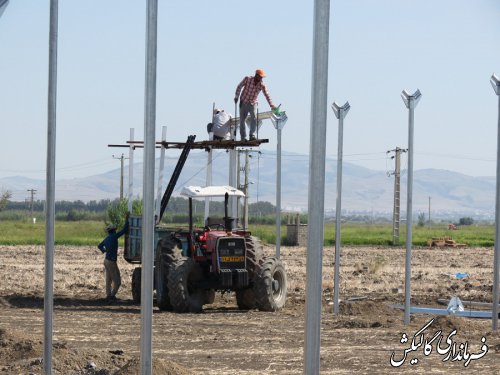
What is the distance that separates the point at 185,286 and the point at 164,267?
46 centimetres

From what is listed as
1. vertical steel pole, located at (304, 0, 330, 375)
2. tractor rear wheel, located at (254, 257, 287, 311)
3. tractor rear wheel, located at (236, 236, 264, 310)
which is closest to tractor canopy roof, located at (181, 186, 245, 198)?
tractor rear wheel, located at (236, 236, 264, 310)

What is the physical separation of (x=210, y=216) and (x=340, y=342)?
6.65 metres

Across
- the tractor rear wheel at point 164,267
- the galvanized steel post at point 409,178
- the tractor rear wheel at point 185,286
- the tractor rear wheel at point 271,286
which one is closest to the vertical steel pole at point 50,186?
the galvanized steel post at point 409,178

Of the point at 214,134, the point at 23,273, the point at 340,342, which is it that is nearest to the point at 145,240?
the point at 340,342

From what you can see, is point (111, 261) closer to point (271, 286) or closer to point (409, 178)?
point (271, 286)

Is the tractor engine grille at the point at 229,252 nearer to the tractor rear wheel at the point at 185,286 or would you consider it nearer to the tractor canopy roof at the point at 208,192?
the tractor rear wheel at the point at 185,286

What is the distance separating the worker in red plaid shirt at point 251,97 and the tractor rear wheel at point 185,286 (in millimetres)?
2629

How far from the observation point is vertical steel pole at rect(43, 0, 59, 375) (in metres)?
11.5

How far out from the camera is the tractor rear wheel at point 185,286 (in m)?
20.0

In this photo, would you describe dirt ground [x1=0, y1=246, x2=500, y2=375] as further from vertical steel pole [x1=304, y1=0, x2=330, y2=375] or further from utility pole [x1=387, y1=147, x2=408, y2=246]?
utility pole [x1=387, y1=147, x2=408, y2=246]

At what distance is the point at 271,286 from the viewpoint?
20766mm

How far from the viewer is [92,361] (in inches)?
528

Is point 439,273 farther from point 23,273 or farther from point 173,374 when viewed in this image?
point 173,374

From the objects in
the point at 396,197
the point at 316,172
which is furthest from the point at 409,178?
the point at 396,197
